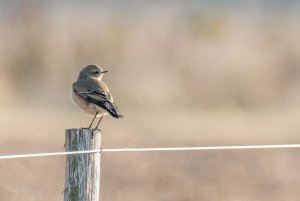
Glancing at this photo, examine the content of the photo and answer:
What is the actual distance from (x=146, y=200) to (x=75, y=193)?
9.69 metres

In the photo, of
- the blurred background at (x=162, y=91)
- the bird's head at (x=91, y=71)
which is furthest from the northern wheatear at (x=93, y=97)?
the blurred background at (x=162, y=91)

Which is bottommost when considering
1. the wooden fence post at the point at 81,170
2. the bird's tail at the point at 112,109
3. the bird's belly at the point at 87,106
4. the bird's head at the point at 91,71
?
the wooden fence post at the point at 81,170

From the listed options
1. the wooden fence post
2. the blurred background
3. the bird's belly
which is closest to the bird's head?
the bird's belly

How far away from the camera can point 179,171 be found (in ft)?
68.5

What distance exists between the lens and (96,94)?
12391mm

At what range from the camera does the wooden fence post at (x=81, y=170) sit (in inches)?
353

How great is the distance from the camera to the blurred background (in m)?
20.2

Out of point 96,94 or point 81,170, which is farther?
point 96,94

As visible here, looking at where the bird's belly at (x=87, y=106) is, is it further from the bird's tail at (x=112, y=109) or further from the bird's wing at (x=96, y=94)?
the bird's tail at (x=112, y=109)

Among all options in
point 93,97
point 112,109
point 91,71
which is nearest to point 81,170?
point 112,109

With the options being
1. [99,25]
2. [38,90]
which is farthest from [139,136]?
[99,25]

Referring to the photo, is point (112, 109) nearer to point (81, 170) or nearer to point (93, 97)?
point (93, 97)

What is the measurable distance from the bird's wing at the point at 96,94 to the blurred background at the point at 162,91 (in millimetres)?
A: 4379

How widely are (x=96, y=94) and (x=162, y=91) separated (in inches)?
671
